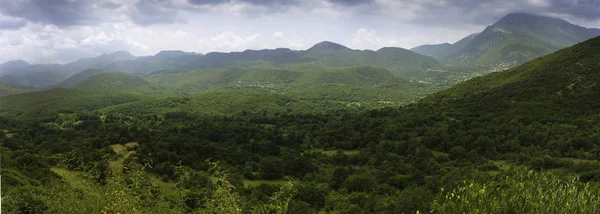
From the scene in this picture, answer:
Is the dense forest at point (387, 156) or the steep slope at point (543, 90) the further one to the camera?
the steep slope at point (543, 90)

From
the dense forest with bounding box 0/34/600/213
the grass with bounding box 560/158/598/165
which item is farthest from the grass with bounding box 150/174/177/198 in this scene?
the grass with bounding box 560/158/598/165

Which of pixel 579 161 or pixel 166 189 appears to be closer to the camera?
pixel 166 189

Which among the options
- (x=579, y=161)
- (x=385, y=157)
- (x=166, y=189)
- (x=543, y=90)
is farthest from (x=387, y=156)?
(x=543, y=90)

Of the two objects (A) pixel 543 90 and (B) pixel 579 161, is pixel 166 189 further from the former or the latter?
(A) pixel 543 90

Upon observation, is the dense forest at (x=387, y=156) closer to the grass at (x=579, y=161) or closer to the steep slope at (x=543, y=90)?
the grass at (x=579, y=161)

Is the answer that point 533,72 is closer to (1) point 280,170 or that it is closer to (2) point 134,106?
(1) point 280,170

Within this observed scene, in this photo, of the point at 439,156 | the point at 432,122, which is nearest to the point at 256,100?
the point at 432,122

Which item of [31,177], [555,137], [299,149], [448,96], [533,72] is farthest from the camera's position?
[448,96]

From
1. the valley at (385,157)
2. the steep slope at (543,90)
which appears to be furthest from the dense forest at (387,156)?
the steep slope at (543,90)

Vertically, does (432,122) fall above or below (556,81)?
below
